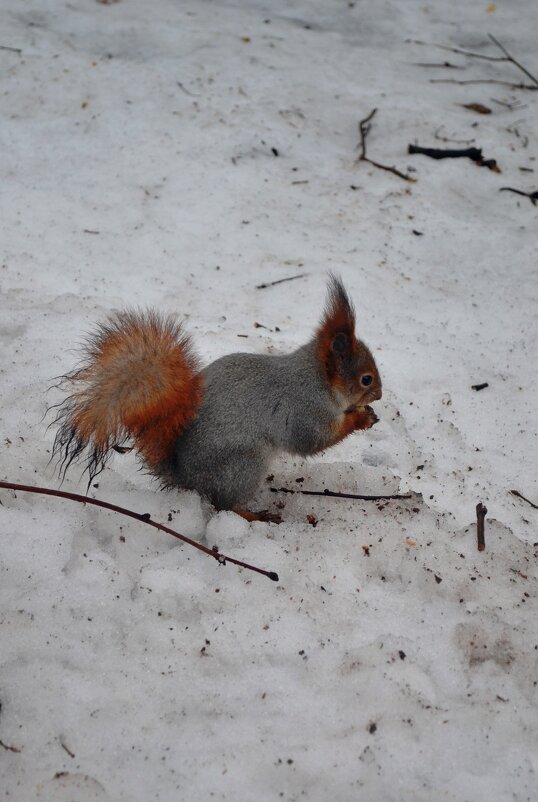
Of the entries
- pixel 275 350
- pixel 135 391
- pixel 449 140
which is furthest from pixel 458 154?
pixel 135 391

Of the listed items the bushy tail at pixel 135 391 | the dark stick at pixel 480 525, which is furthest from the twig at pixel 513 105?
the bushy tail at pixel 135 391

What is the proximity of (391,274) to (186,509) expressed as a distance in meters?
1.65

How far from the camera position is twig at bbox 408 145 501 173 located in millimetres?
3633

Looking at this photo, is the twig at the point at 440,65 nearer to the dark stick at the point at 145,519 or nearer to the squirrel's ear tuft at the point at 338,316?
the squirrel's ear tuft at the point at 338,316

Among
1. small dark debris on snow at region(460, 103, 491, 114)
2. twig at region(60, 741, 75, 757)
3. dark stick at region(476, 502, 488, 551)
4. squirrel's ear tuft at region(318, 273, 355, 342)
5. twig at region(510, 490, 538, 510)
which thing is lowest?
twig at region(60, 741, 75, 757)

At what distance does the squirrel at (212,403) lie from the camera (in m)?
1.76

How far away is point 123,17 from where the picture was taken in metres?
4.31

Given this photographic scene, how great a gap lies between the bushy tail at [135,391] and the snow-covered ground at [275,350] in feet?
0.83

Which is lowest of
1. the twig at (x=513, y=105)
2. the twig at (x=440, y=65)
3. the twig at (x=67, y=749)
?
the twig at (x=67, y=749)

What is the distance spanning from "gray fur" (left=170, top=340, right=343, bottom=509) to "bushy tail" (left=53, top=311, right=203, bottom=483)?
0.08 m

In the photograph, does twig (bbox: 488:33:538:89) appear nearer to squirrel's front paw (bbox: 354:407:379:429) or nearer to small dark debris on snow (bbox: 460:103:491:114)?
small dark debris on snow (bbox: 460:103:491:114)

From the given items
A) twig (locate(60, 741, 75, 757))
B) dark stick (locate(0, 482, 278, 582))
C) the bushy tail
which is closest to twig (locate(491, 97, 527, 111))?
the bushy tail

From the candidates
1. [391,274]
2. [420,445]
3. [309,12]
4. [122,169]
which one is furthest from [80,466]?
[309,12]

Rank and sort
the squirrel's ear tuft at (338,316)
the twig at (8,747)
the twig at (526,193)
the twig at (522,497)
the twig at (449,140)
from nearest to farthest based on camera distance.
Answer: the twig at (8,747), the squirrel's ear tuft at (338,316), the twig at (522,497), the twig at (526,193), the twig at (449,140)
